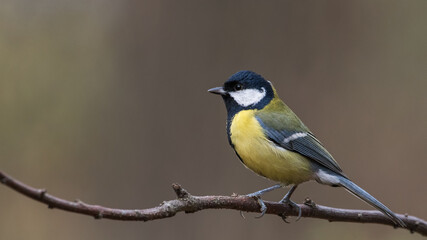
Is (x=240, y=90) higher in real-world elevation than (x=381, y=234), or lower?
higher

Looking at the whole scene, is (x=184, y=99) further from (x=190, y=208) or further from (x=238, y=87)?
(x=190, y=208)

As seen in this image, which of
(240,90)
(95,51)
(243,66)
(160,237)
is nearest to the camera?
(240,90)

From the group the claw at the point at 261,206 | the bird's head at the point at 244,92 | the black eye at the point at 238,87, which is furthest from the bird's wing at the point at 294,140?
the claw at the point at 261,206

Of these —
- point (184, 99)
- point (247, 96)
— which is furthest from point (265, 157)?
point (184, 99)

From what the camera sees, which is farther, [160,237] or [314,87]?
[314,87]

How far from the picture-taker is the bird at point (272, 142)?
10.4 feet

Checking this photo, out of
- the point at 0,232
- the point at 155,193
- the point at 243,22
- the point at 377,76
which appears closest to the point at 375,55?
the point at 377,76

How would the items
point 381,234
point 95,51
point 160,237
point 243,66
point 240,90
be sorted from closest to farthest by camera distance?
point 240,90, point 381,234, point 160,237, point 243,66, point 95,51

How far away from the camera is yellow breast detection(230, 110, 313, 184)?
3.15m

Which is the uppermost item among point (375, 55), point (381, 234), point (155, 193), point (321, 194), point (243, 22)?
point (243, 22)

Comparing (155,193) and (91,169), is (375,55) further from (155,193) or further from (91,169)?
(91,169)

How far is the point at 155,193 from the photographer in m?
4.97

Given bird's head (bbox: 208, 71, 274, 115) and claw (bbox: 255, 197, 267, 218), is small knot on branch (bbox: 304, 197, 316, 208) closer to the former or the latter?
claw (bbox: 255, 197, 267, 218)

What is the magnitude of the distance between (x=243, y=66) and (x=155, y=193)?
1.56 m
